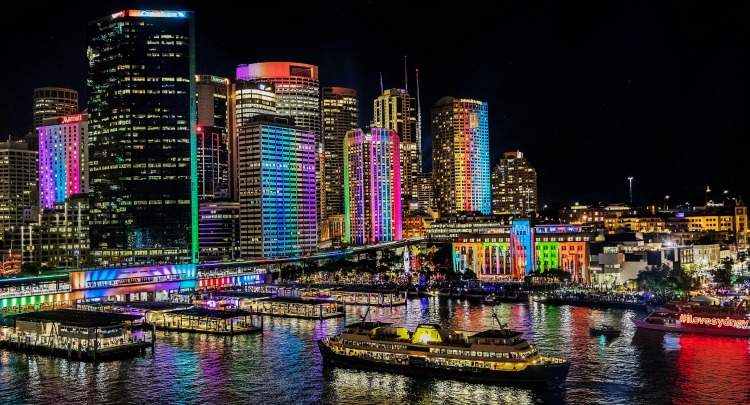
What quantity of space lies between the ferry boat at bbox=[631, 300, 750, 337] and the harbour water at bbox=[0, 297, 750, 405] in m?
1.45

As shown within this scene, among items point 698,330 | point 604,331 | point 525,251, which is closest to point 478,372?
point 604,331

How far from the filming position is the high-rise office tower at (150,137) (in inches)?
5738

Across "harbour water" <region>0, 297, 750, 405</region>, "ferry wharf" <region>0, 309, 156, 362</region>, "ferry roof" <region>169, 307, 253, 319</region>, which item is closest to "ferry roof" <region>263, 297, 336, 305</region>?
"ferry roof" <region>169, 307, 253, 319</region>

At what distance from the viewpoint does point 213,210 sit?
182 metres

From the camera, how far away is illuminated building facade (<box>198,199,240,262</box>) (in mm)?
179750

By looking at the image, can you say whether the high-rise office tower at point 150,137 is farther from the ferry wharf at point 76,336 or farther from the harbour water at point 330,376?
the harbour water at point 330,376

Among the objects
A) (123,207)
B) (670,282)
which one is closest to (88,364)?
(670,282)

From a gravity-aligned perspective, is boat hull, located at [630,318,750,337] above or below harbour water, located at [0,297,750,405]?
above

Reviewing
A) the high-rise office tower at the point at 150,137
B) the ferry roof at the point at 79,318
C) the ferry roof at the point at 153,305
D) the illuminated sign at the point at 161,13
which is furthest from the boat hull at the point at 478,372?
the illuminated sign at the point at 161,13

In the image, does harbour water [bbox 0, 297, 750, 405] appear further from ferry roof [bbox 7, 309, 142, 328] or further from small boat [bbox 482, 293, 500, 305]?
small boat [bbox 482, 293, 500, 305]

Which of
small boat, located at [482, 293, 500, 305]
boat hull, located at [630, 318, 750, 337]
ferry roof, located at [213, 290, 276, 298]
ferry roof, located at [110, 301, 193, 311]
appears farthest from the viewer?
small boat, located at [482, 293, 500, 305]

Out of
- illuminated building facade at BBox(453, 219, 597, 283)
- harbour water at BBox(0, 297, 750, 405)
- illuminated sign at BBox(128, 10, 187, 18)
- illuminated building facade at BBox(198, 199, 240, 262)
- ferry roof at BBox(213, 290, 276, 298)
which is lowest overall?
harbour water at BBox(0, 297, 750, 405)

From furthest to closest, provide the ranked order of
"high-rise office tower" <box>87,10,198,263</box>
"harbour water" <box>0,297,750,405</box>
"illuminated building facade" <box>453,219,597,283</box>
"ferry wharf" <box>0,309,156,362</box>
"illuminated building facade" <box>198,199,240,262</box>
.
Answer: "illuminated building facade" <box>198,199,240,262</box> → "high-rise office tower" <box>87,10,198,263</box> → "illuminated building facade" <box>453,219,597,283</box> → "ferry wharf" <box>0,309,156,362</box> → "harbour water" <box>0,297,750,405</box>

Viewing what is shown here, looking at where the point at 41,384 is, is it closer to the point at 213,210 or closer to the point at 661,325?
the point at 661,325
